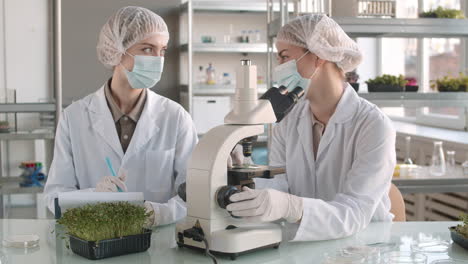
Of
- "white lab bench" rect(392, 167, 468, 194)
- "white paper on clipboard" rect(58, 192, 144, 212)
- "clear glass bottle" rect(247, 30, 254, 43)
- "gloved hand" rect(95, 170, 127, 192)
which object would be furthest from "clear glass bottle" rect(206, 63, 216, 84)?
"white paper on clipboard" rect(58, 192, 144, 212)

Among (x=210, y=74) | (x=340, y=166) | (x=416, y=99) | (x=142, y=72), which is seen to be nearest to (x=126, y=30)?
(x=142, y=72)

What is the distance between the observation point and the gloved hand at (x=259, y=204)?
1.59 meters

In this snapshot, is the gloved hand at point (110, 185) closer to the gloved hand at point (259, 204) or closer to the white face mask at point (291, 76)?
the gloved hand at point (259, 204)

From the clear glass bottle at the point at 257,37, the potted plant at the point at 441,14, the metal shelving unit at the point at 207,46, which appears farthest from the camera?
the clear glass bottle at the point at 257,37

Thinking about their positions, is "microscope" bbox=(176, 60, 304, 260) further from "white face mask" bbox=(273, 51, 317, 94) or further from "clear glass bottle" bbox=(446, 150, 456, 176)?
"clear glass bottle" bbox=(446, 150, 456, 176)

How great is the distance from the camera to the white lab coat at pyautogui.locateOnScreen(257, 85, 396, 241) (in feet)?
5.95

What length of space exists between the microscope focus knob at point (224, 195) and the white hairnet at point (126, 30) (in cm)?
103

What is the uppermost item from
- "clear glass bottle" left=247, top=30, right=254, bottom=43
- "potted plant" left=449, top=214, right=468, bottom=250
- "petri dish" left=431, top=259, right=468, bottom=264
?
"clear glass bottle" left=247, top=30, right=254, bottom=43

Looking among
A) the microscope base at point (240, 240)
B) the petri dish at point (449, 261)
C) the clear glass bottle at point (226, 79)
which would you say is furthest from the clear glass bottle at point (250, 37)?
the petri dish at point (449, 261)

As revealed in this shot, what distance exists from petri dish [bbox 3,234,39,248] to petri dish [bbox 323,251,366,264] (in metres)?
0.81

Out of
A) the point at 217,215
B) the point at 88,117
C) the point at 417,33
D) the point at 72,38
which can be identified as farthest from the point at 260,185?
the point at 72,38

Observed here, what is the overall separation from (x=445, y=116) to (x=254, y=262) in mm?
4582

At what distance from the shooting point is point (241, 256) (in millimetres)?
1614

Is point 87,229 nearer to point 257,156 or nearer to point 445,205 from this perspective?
point 445,205
